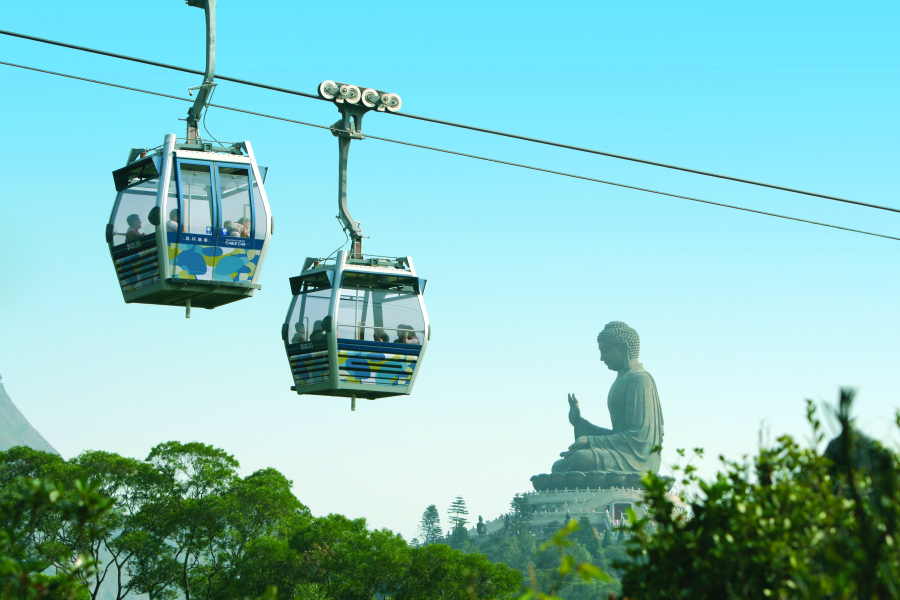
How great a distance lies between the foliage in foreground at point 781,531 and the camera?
18.5ft

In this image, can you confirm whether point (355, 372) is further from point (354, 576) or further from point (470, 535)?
point (470, 535)

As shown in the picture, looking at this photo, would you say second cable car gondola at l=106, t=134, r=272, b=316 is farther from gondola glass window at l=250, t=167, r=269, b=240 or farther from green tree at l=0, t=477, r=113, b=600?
green tree at l=0, t=477, r=113, b=600

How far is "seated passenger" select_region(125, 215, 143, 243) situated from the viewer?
15500 millimetres

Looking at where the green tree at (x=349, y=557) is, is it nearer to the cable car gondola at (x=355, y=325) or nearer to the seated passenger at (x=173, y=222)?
the cable car gondola at (x=355, y=325)

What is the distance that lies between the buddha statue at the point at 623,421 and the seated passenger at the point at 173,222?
128 m

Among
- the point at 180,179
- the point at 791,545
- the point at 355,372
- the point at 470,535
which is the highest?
the point at 470,535

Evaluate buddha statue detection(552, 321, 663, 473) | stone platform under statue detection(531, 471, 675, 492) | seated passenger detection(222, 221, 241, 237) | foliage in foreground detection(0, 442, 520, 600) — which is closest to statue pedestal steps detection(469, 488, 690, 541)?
stone platform under statue detection(531, 471, 675, 492)

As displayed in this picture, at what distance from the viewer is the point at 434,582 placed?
4703 centimetres

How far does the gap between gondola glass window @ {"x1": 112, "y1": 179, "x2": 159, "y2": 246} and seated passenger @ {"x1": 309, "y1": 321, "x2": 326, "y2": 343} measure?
2.74 metres

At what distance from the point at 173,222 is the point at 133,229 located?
0.81 m

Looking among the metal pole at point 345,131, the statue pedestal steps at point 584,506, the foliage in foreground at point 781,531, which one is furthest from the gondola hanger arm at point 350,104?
the statue pedestal steps at point 584,506

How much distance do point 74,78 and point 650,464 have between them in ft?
451

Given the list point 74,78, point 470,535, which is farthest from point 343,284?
point 470,535

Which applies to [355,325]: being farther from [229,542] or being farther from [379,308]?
[229,542]
